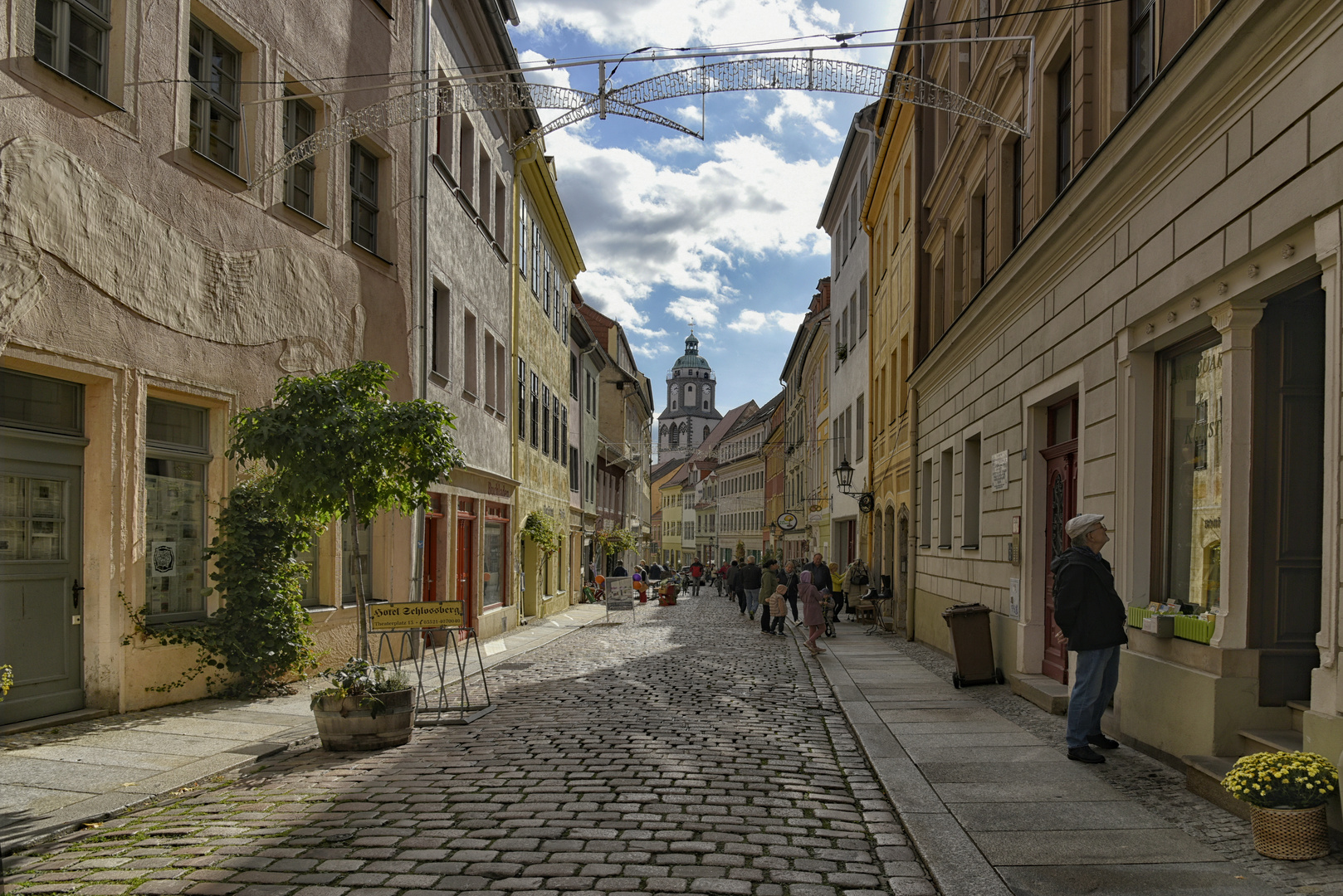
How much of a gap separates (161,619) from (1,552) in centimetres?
201

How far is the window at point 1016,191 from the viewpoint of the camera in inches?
550

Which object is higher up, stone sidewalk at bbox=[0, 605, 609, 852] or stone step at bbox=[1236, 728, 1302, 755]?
stone step at bbox=[1236, 728, 1302, 755]

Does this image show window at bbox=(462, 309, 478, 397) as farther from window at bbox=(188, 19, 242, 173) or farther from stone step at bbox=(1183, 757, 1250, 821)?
stone step at bbox=(1183, 757, 1250, 821)

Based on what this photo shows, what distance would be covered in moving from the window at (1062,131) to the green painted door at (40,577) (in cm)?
1014

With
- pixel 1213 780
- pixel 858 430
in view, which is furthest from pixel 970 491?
pixel 858 430

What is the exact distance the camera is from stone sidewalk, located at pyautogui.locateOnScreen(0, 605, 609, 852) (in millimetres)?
6309

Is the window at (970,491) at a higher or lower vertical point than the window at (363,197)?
lower

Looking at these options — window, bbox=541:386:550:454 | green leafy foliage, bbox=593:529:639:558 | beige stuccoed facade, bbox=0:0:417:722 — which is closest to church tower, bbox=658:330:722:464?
green leafy foliage, bbox=593:529:639:558

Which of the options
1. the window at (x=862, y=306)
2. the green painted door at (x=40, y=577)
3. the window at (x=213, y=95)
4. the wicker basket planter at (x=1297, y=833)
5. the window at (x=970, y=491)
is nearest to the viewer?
the wicker basket planter at (x=1297, y=833)

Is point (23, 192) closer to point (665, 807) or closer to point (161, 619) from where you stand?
point (161, 619)

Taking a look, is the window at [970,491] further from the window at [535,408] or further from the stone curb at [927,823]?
the window at [535,408]

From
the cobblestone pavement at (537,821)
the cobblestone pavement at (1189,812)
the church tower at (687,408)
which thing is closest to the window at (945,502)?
the cobblestone pavement at (1189,812)

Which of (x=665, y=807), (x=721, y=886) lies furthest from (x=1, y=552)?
(x=721, y=886)

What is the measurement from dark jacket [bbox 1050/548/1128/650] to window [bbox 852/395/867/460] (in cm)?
2214
